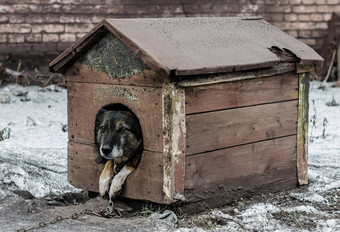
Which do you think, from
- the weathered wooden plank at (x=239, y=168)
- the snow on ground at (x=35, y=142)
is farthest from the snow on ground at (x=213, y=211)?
the weathered wooden plank at (x=239, y=168)

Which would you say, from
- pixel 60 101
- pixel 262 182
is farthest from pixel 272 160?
pixel 60 101

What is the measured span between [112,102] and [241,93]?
95cm

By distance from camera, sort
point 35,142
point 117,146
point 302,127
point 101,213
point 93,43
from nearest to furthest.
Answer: point 117,146 < point 101,213 < point 93,43 < point 302,127 < point 35,142

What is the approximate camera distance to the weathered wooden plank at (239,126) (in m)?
4.28

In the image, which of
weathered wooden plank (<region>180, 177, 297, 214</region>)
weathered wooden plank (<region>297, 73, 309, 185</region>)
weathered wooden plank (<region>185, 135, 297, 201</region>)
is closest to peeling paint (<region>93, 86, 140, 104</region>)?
weathered wooden plank (<region>185, 135, 297, 201</region>)

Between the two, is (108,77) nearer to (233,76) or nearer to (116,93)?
(116,93)

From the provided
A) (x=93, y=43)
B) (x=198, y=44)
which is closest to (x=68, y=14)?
(x=93, y=43)

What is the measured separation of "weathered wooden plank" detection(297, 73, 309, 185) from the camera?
5078 mm

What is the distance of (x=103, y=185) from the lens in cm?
455

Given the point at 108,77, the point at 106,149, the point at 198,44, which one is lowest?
the point at 106,149

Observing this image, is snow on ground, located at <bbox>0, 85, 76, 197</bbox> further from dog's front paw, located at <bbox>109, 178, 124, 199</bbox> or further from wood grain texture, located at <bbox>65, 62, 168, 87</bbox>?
wood grain texture, located at <bbox>65, 62, 168, 87</bbox>

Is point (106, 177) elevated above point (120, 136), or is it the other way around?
point (120, 136)

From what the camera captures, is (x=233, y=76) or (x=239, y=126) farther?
(x=239, y=126)

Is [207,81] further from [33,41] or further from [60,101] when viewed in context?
[33,41]
